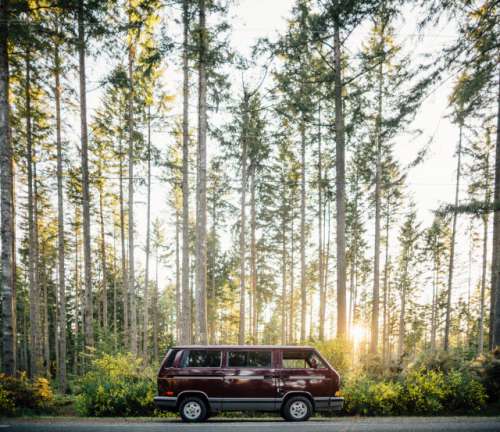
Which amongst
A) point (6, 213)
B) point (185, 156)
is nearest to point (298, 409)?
point (6, 213)

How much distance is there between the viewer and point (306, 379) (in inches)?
382

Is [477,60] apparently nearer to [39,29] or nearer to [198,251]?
[198,251]

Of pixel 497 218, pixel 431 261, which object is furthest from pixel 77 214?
pixel 431 261

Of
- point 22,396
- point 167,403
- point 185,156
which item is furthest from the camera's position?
point 185,156

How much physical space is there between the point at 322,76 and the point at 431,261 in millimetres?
32370

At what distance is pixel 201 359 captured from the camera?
9.77 m

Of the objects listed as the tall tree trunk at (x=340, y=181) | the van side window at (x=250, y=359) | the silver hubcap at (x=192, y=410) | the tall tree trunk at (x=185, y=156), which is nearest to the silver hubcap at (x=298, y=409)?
the van side window at (x=250, y=359)

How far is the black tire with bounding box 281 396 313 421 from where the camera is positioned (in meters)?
9.56

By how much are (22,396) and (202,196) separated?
8.59m

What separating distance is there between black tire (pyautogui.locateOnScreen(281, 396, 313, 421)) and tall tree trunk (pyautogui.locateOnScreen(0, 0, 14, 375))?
28.3ft

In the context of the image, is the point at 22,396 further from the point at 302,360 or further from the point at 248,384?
the point at 302,360

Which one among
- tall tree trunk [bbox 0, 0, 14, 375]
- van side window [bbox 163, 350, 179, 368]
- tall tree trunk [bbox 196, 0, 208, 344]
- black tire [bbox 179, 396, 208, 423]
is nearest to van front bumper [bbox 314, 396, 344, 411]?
black tire [bbox 179, 396, 208, 423]

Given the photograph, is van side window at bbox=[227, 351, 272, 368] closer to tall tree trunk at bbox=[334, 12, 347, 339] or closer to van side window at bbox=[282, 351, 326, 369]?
van side window at bbox=[282, 351, 326, 369]

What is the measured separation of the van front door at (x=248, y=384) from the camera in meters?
9.51
